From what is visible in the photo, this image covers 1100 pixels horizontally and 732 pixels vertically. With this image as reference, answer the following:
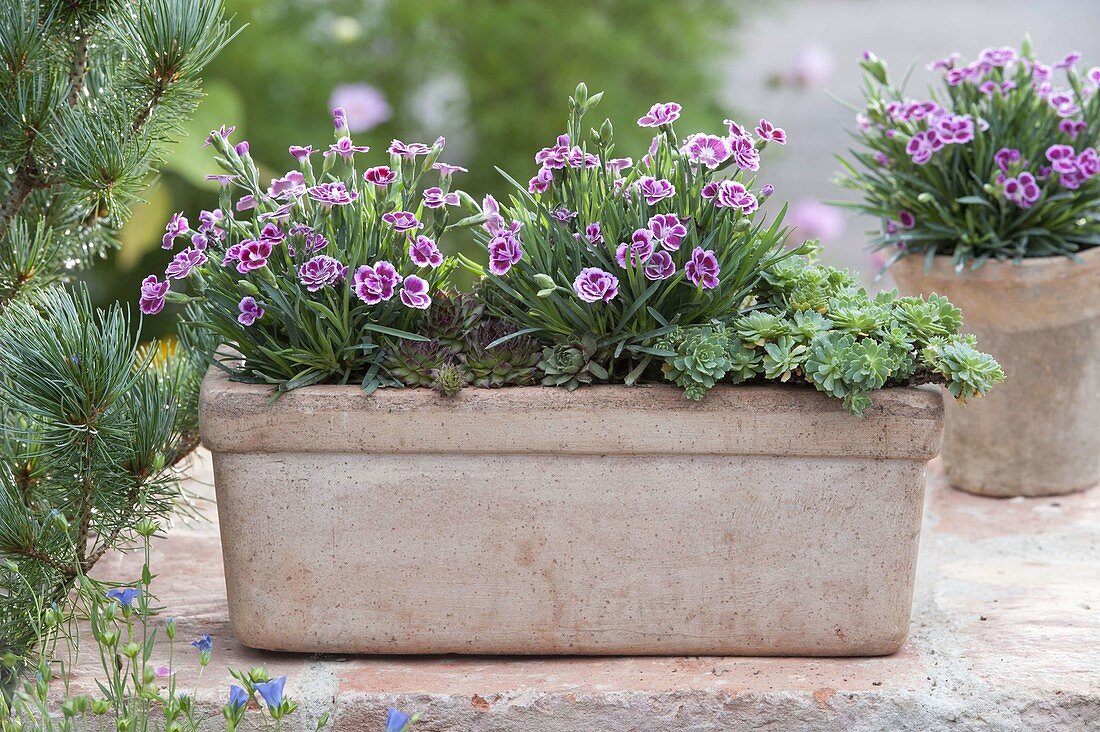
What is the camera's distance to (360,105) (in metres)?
3.87

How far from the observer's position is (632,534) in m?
1.62

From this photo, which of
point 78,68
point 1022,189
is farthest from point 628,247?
point 1022,189

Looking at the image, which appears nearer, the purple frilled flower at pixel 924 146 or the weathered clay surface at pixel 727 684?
the weathered clay surface at pixel 727 684

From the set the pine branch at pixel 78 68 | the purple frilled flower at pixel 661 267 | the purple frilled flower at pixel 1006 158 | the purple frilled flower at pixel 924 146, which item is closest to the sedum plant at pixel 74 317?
the pine branch at pixel 78 68

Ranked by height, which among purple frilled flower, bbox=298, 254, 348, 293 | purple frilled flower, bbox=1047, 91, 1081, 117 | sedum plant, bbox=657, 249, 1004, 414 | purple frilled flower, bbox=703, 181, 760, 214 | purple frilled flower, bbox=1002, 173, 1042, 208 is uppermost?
purple frilled flower, bbox=1047, 91, 1081, 117

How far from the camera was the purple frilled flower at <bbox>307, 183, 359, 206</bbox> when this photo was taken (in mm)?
1552

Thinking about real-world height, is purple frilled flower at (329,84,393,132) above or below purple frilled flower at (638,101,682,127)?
above

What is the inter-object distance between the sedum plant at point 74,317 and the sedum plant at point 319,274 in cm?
13

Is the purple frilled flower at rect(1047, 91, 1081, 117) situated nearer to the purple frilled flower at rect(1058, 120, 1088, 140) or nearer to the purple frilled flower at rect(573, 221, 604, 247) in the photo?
the purple frilled flower at rect(1058, 120, 1088, 140)

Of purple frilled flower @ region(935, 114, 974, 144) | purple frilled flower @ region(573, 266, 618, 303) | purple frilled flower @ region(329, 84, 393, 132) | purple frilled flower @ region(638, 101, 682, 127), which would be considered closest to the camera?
purple frilled flower @ region(573, 266, 618, 303)

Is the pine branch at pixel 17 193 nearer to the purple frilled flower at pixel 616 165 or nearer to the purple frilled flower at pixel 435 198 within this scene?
the purple frilled flower at pixel 435 198

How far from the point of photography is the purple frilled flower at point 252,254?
1541 mm

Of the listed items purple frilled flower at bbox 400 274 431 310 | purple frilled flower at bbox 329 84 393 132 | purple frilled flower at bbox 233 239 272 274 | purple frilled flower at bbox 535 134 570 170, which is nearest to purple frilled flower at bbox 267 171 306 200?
purple frilled flower at bbox 233 239 272 274

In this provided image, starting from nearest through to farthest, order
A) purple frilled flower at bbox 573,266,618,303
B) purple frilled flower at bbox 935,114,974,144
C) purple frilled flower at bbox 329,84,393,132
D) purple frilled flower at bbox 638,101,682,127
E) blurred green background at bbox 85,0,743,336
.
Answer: purple frilled flower at bbox 573,266,618,303, purple frilled flower at bbox 638,101,682,127, purple frilled flower at bbox 935,114,974,144, purple frilled flower at bbox 329,84,393,132, blurred green background at bbox 85,0,743,336
